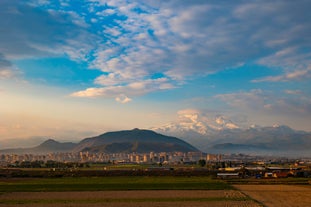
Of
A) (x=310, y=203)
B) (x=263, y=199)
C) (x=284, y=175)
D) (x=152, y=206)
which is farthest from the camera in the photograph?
(x=284, y=175)

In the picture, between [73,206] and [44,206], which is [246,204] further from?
[44,206]

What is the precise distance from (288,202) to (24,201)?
2294 centimetres

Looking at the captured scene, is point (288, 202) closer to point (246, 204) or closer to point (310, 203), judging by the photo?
point (310, 203)

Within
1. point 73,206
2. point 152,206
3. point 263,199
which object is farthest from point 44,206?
point 263,199

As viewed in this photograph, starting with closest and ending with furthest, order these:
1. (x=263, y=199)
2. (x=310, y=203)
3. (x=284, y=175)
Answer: (x=310, y=203), (x=263, y=199), (x=284, y=175)

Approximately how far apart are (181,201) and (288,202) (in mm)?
9199

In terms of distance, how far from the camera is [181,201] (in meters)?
33.4

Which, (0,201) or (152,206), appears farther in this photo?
(0,201)

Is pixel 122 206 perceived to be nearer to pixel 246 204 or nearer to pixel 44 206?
pixel 44 206

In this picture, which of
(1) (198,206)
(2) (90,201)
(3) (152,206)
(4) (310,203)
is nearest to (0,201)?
(2) (90,201)

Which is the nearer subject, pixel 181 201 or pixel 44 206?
pixel 44 206

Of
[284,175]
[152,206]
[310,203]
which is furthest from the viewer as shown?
[284,175]

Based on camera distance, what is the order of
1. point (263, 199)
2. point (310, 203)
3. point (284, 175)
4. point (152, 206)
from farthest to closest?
point (284, 175)
point (263, 199)
point (310, 203)
point (152, 206)

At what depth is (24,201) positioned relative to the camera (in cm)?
3422
